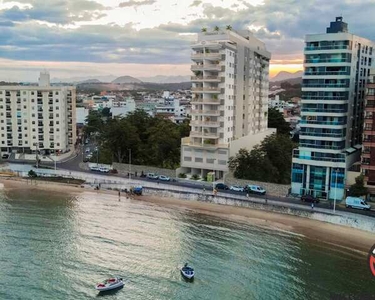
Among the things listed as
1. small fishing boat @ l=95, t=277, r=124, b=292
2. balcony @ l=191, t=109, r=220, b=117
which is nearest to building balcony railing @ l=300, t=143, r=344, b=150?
balcony @ l=191, t=109, r=220, b=117

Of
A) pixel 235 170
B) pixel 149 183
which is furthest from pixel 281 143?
pixel 149 183

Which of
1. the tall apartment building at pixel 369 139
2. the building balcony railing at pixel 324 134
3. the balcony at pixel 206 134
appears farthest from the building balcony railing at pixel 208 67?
the tall apartment building at pixel 369 139

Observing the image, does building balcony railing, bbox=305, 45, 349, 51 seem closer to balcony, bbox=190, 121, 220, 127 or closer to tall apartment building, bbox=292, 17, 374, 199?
tall apartment building, bbox=292, 17, 374, 199

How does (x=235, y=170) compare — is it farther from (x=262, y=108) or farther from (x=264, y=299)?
(x=264, y=299)

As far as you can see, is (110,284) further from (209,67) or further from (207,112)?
(209,67)

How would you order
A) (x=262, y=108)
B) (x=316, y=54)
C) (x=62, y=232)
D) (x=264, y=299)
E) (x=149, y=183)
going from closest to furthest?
1. (x=264, y=299)
2. (x=62, y=232)
3. (x=316, y=54)
4. (x=149, y=183)
5. (x=262, y=108)
